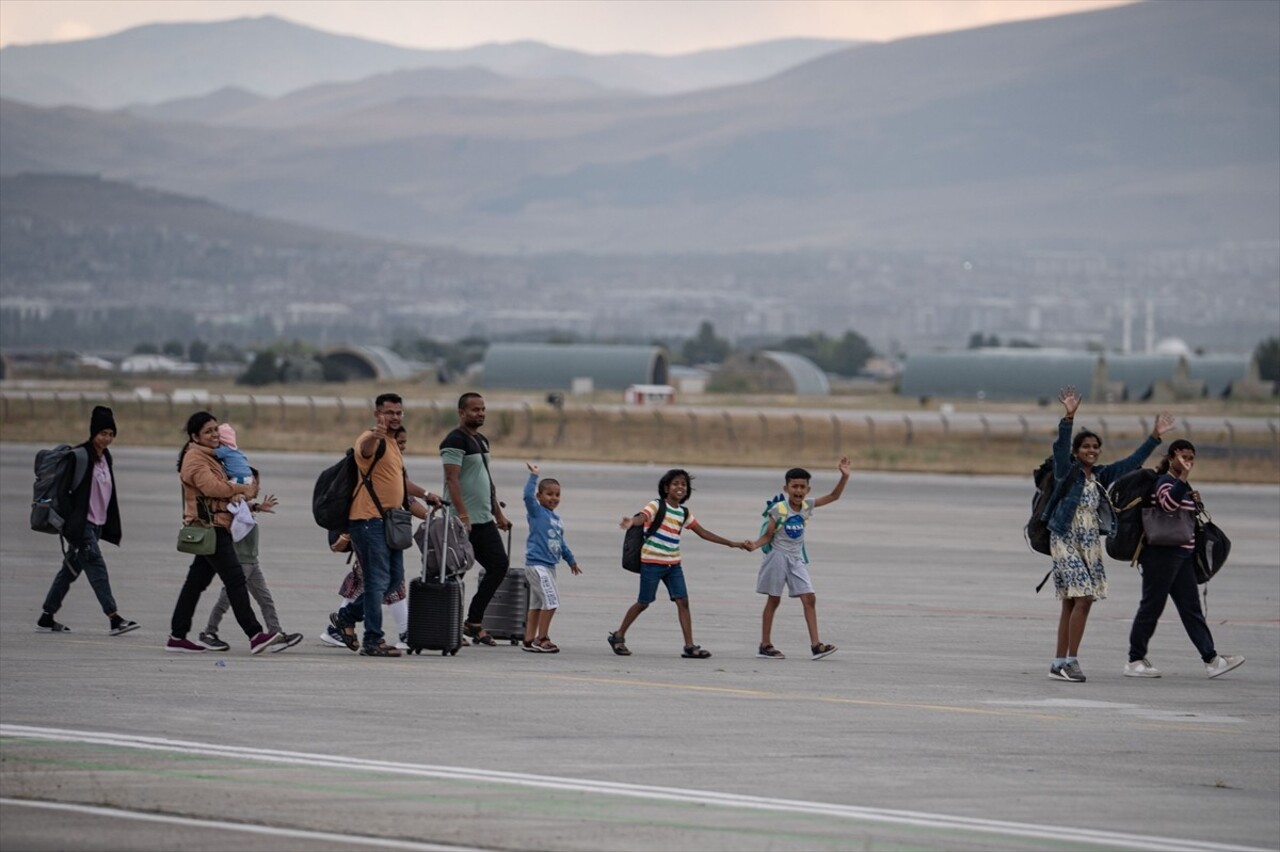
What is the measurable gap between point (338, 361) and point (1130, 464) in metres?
114

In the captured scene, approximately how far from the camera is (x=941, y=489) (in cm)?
3856

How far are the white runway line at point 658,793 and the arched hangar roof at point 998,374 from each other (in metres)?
103

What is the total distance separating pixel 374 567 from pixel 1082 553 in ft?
18.4

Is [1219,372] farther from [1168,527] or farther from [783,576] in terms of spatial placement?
[783,576]

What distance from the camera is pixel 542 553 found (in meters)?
14.1

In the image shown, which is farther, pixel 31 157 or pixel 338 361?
pixel 31 157

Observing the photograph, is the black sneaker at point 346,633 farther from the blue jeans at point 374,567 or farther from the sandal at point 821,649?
the sandal at point 821,649

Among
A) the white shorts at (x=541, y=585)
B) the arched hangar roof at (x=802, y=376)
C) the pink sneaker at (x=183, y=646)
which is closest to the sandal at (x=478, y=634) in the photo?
the white shorts at (x=541, y=585)

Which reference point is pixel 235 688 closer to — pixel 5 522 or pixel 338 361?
pixel 5 522

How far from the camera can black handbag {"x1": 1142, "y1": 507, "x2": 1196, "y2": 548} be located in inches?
553

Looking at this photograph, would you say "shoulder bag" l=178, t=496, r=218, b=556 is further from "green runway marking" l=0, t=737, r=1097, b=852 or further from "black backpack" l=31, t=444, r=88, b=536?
"green runway marking" l=0, t=737, r=1097, b=852

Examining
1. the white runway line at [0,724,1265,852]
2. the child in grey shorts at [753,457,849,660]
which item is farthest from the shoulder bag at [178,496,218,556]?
the child in grey shorts at [753,457,849,660]

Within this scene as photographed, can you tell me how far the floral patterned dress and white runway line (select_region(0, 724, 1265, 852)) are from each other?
4966mm

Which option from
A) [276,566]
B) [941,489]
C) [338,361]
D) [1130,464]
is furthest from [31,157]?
[1130,464]
